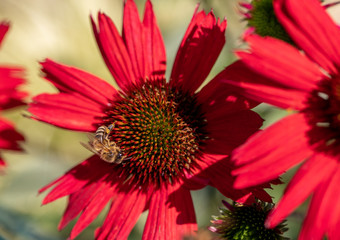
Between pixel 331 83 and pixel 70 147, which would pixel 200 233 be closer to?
pixel 331 83

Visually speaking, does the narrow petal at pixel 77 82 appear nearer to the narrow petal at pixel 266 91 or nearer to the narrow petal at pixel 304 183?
the narrow petal at pixel 266 91

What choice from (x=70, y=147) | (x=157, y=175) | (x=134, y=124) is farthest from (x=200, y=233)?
(x=70, y=147)

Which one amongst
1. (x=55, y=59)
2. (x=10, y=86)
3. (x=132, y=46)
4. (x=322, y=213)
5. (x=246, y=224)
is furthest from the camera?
(x=55, y=59)

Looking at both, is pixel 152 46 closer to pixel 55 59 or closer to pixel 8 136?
pixel 8 136

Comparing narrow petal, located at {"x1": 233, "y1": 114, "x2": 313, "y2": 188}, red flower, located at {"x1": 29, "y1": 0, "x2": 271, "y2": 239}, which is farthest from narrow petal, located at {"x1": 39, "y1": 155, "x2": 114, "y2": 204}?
narrow petal, located at {"x1": 233, "y1": 114, "x2": 313, "y2": 188}

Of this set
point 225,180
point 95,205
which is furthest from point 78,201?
point 225,180

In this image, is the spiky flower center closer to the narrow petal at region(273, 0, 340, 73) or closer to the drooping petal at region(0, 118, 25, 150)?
the narrow petal at region(273, 0, 340, 73)
